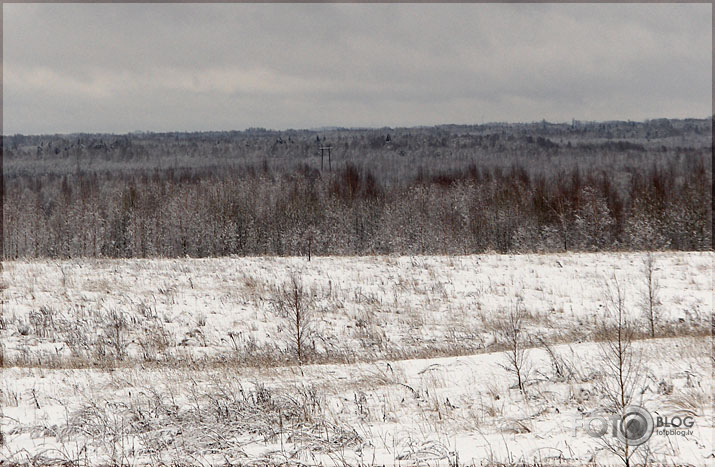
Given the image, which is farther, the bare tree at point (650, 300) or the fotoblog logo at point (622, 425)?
the bare tree at point (650, 300)

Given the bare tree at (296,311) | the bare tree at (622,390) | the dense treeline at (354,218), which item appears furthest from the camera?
the dense treeline at (354,218)

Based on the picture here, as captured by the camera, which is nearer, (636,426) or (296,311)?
(636,426)

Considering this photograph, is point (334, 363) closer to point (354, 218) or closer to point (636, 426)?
point (636, 426)

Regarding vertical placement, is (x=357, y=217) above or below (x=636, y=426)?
above

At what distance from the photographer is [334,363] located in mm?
12219

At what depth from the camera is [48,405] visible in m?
8.90

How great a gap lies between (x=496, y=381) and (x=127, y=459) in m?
5.77

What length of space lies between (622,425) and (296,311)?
26.3ft

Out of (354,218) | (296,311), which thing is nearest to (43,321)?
(296,311)

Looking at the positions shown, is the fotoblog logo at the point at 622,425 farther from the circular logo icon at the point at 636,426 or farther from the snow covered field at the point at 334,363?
the snow covered field at the point at 334,363

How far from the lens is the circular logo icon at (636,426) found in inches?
254

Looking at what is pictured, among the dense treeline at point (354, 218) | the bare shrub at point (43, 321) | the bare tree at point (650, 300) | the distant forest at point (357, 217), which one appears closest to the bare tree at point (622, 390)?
the bare tree at point (650, 300)

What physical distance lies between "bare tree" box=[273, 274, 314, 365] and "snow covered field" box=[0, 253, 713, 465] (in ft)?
0.97

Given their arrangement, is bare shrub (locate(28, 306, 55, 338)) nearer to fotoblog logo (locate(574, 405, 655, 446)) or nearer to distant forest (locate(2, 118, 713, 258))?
fotoblog logo (locate(574, 405, 655, 446))
